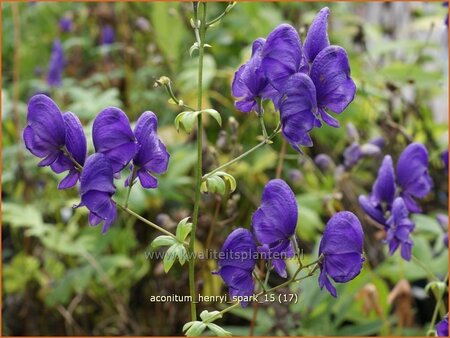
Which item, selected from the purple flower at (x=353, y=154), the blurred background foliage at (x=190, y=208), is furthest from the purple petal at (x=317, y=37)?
the purple flower at (x=353, y=154)

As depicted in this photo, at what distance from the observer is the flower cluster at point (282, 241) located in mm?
937

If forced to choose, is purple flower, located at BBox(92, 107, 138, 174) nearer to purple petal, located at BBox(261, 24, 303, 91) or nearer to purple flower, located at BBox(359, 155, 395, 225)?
purple petal, located at BBox(261, 24, 303, 91)

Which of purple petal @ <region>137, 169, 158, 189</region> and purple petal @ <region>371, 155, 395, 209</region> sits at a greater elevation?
purple petal @ <region>137, 169, 158, 189</region>

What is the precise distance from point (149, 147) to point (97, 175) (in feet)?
0.28

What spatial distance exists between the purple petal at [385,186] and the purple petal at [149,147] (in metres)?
0.48

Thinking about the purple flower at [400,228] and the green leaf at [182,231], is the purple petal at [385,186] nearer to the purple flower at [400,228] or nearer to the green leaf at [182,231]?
the purple flower at [400,228]

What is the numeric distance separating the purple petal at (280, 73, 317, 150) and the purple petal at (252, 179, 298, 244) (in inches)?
2.5

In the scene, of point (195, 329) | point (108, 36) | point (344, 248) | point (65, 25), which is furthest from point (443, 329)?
point (65, 25)

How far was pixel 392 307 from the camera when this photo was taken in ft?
6.65

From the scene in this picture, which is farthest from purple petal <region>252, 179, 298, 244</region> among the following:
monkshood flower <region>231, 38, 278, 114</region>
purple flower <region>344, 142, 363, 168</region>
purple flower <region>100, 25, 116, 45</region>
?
purple flower <region>100, 25, 116, 45</region>

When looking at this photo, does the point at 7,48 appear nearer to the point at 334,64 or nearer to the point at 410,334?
the point at 410,334

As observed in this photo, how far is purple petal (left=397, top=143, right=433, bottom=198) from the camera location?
138cm

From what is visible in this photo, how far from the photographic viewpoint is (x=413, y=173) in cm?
138

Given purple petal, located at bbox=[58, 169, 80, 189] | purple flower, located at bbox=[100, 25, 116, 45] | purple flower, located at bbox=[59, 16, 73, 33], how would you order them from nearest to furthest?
purple petal, located at bbox=[58, 169, 80, 189] → purple flower, located at bbox=[100, 25, 116, 45] → purple flower, located at bbox=[59, 16, 73, 33]
